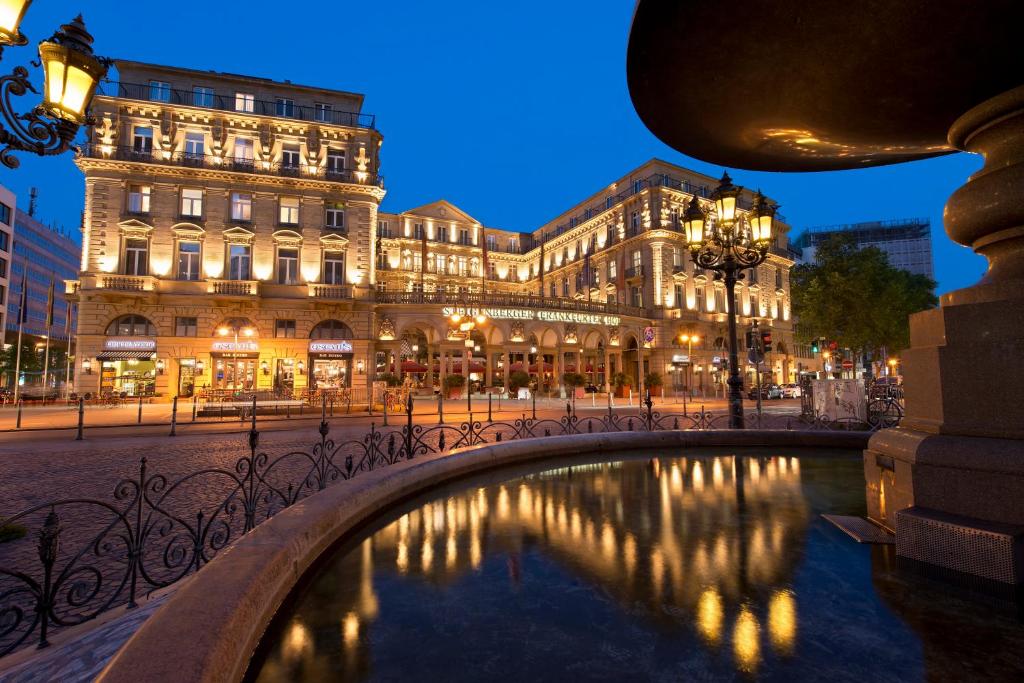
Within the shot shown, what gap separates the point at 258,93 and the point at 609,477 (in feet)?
122

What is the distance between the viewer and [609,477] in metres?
6.65

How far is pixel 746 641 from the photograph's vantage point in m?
2.49

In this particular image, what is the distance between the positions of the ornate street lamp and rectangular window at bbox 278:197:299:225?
28608 mm

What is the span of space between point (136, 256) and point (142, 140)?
7.70m

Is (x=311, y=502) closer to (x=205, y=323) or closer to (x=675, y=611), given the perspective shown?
(x=675, y=611)

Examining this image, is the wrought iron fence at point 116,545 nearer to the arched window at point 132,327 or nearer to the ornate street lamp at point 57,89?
the ornate street lamp at point 57,89

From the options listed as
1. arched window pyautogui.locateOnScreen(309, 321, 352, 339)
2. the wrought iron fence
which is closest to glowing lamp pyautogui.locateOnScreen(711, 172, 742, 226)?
the wrought iron fence

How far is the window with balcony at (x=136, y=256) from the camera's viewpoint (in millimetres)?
28922

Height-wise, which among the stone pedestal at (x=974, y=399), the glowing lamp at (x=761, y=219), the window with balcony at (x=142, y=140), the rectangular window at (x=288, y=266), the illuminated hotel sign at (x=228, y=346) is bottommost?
the stone pedestal at (x=974, y=399)

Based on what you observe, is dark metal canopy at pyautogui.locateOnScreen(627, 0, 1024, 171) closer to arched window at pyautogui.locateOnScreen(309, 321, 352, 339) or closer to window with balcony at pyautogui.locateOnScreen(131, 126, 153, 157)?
arched window at pyautogui.locateOnScreen(309, 321, 352, 339)

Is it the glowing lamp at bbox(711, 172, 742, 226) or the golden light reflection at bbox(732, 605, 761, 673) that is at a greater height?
the glowing lamp at bbox(711, 172, 742, 226)

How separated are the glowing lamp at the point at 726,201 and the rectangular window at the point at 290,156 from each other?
30389 millimetres

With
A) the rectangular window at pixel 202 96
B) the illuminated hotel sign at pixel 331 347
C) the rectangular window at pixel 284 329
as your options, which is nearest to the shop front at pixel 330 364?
the illuminated hotel sign at pixel 331 347

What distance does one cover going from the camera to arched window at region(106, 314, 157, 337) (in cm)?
2842
